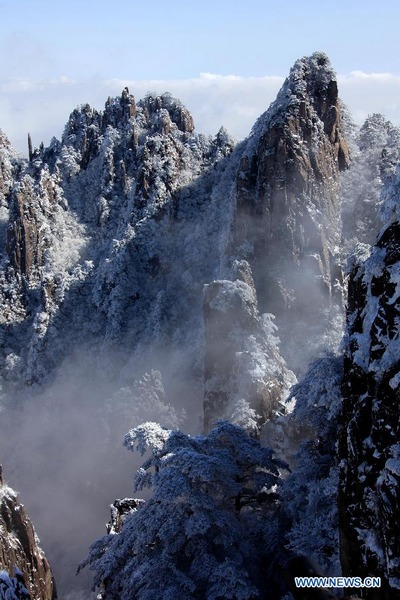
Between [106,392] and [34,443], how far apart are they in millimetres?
9854

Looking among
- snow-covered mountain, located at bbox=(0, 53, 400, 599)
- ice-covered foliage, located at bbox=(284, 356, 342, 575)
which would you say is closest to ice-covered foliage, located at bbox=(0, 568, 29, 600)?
ice-covered foliage, located at bbox=(284, 356, 342, 575)

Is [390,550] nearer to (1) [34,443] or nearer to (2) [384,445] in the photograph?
(2) [384,445]

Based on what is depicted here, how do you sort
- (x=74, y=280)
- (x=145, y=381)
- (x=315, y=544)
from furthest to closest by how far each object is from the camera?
(x=74, y=280) < (x=145, y=381) < (x=315, y=544)

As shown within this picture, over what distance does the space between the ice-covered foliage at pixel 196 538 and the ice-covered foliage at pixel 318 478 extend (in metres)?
1.42

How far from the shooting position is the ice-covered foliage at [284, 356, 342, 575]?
19.5m

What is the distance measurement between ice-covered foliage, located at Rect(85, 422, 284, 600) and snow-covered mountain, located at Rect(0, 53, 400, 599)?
1411 cm

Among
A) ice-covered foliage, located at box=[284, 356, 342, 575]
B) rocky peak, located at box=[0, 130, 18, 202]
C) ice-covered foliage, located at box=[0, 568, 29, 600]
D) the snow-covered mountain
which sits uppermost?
rocky peak, located at box=[0, 130, 18, 202]

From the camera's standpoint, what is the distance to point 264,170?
6106 cm

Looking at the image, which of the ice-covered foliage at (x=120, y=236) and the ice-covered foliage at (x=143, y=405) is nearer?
the ice-covered foliage at (x=143, y=405)

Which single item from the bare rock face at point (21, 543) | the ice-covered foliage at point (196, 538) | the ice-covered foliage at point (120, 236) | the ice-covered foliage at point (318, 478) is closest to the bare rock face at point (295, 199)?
the ice-covered foliage at point (120, 236)

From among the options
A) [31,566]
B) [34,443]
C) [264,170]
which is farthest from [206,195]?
[31,566]

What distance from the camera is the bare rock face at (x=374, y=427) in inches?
531

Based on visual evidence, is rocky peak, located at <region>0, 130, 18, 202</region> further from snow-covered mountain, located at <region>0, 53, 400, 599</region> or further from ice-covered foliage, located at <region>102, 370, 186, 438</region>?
ice-covered foliage, located at <region>102, 370, 186, 438</region>

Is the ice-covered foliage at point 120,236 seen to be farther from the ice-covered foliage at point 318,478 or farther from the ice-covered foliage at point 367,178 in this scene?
the ice-covered foliage at point 318,478
